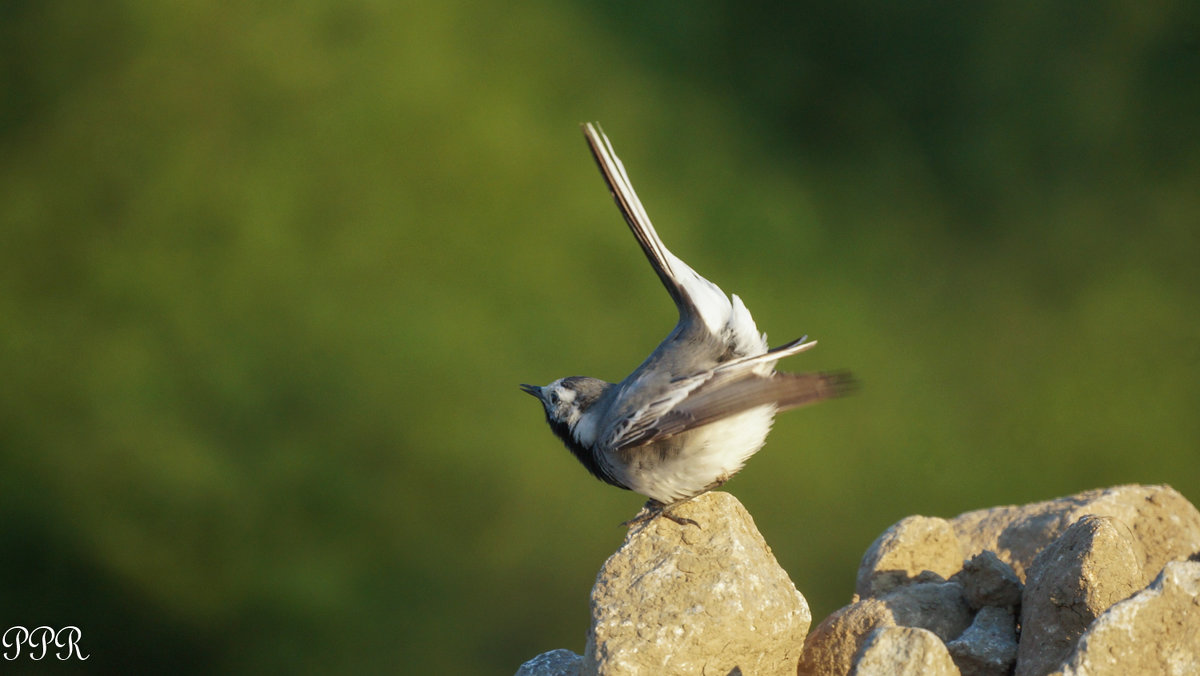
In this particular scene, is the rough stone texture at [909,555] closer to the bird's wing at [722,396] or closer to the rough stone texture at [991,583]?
the rough stone texture at [991,583]

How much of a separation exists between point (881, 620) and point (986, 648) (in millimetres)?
149

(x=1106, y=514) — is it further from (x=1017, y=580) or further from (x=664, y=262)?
(x=664, y=262)

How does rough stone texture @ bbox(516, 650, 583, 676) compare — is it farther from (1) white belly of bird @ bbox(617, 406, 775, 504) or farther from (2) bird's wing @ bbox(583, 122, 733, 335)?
(2) bird's wing @ bbox(583, 122, 733, 335)

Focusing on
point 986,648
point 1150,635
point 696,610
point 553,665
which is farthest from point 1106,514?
→ point 553,665

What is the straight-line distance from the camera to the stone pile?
123 centimetres

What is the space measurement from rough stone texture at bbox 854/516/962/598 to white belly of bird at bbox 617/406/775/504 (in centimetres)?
35

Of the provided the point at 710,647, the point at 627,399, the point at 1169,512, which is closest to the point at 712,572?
the point at 710,647

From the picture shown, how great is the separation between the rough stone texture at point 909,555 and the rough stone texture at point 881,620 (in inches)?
3.2

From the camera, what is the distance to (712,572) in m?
1.56

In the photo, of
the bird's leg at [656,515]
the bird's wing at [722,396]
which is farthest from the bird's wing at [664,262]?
the bird's leg at [656,515]

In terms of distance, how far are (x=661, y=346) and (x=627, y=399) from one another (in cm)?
16

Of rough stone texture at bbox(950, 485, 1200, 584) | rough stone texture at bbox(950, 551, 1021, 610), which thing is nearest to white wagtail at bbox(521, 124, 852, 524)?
rough stone texture at bbox(950, 551, 1021, 610)

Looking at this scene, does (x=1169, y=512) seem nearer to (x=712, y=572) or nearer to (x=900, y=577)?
(x=900, y=577)

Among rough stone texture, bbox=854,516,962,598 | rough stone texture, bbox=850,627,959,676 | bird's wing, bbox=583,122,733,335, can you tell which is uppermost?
bird's wing, bbox=583,122,733,335
